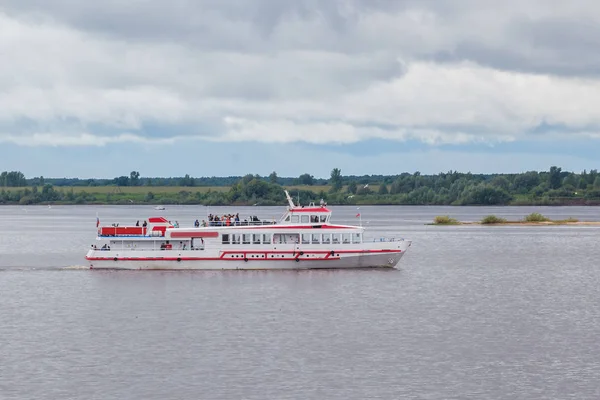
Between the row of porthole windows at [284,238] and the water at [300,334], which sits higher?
the row of porthole windows at [284,238]

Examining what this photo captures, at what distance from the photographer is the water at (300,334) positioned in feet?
159

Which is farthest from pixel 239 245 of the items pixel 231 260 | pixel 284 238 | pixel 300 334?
pixel 300 334

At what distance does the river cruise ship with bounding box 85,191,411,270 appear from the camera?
95.5 metres

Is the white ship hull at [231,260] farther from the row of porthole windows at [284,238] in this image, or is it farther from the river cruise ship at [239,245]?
Result: the row of porthole windows at [284,238]

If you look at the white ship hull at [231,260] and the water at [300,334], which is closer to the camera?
the water at [300,334]

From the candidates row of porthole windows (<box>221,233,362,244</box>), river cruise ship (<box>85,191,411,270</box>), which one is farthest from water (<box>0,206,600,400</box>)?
row of porthole windows (<box>221,233,362,244</box>)

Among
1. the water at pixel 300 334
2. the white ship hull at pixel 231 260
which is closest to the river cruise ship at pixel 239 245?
the white ship hull at pixel 231 260

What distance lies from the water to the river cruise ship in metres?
1.61

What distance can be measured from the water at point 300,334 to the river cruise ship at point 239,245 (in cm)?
161

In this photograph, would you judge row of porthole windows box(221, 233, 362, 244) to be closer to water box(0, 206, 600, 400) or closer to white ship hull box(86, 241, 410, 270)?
white ship hull box(86, 241, 410, 270)

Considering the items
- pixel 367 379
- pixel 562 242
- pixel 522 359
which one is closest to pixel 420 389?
pixel 367 379

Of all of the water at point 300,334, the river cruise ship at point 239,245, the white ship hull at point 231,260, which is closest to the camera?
the water at point 300,334

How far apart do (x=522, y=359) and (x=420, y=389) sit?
9581mm

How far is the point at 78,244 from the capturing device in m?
153
